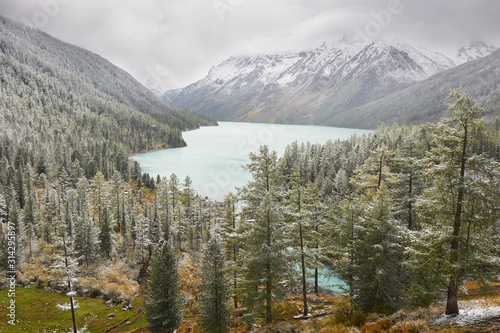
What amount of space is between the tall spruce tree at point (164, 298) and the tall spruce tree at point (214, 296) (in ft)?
9.61

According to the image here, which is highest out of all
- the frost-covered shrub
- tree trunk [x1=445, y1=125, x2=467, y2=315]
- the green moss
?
tree trunk [x1=445, y1=125, x2=467, y2=315]

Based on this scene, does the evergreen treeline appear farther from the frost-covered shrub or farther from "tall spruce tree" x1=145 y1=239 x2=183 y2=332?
the frost-covered shrub

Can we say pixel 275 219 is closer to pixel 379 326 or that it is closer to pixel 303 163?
pixel 379 326

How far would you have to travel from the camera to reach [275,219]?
17.2m

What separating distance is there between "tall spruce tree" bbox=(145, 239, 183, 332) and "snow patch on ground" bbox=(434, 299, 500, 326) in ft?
64.5

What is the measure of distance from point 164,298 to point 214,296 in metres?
5.13

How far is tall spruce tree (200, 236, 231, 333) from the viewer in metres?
22.0

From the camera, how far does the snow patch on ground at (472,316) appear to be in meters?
12.3

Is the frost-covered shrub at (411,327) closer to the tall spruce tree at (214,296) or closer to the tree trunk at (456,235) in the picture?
the tree trunk at (456,235)

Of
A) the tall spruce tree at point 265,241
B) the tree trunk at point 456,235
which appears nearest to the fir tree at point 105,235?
the tall spruce tree at point 265,241

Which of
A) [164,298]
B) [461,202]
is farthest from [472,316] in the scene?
[164,298]

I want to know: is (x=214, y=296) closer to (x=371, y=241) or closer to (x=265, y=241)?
(x=265, y=241)

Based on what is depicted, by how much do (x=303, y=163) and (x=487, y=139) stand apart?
220ft

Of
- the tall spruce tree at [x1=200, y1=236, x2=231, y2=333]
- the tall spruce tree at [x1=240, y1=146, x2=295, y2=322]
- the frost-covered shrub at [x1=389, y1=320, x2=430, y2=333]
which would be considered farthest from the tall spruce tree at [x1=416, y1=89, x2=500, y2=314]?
the tall spruce tree at [x1=200, y1=236, x2=231, y2=333]
